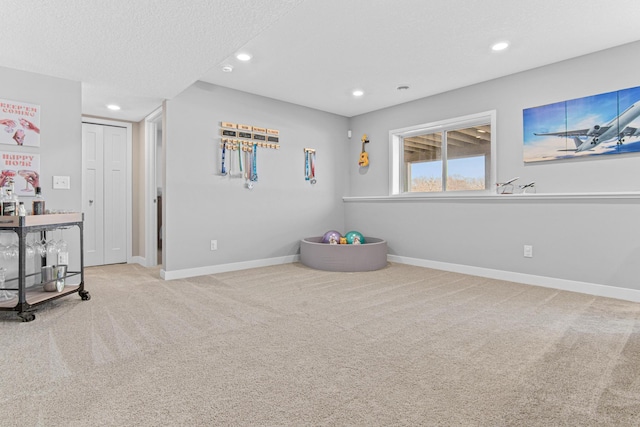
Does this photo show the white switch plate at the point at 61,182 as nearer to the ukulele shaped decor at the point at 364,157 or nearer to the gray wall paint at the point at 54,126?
the gray wall paint at the point at 54,126

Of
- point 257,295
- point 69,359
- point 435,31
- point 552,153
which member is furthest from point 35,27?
point 552,153

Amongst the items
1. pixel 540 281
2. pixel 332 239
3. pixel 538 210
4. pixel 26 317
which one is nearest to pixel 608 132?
pixel 538 210

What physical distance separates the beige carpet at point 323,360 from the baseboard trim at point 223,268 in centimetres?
66

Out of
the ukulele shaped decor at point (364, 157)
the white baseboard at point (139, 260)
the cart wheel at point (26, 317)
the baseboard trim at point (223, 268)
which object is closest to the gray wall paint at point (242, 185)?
the baseboard trim at point (223, 268)

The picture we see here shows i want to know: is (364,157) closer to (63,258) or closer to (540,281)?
(540,281)

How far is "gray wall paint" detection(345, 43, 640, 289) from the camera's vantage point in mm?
3074

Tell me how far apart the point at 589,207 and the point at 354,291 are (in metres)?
2.36

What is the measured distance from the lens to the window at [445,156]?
4.21 meters

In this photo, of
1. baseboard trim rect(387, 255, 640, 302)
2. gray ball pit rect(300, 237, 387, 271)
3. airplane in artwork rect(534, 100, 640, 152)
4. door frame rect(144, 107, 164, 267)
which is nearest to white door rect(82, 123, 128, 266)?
door frame rect(144, 107, 164, 267)

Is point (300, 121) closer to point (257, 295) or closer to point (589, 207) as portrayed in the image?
point (257, 295)

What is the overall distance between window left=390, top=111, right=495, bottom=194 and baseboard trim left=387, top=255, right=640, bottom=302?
1010 millimetres

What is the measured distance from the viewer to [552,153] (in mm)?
3488

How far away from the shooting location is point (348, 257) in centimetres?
420

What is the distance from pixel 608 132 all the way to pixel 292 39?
303cm
